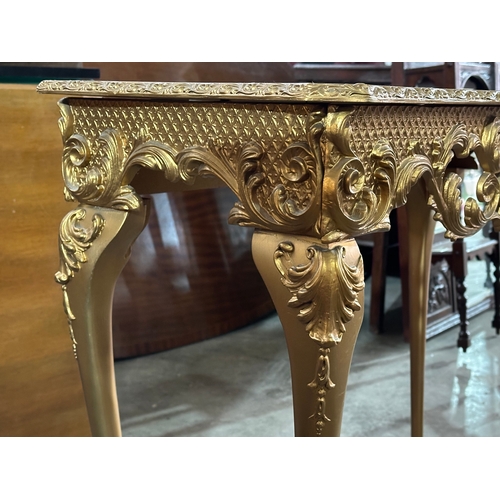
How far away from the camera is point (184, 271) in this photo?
162cm

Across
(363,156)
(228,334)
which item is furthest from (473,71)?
(363,156)

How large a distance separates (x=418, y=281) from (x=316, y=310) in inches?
20.5

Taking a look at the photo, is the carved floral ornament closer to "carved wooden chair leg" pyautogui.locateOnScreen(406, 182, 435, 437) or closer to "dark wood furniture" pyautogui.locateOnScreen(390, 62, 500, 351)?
"carved wooden chair leg" pyautogui.locateOnScreen(406, 182, 435, 437)

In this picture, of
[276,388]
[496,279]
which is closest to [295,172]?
[276,388]

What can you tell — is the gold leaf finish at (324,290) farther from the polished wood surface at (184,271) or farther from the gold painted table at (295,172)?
the polished wood surface at (184,271)

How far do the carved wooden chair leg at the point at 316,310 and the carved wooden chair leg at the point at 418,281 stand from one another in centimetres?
41

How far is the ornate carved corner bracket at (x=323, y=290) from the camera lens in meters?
0.49

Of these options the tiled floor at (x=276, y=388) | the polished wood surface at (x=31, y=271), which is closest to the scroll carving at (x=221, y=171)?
the polished wood surface at (x=31, y=271)

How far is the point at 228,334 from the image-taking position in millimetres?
1712

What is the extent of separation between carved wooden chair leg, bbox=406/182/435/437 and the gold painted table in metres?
0.26

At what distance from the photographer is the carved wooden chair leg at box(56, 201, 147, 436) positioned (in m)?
0.66

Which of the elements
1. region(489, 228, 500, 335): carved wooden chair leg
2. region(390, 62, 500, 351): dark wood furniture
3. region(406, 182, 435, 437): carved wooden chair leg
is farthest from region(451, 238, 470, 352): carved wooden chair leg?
region(406, 182, 435, 437): carved wooden chair leg

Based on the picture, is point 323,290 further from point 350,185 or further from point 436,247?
point 436,247

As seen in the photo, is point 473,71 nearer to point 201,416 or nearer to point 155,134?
point 201,416
